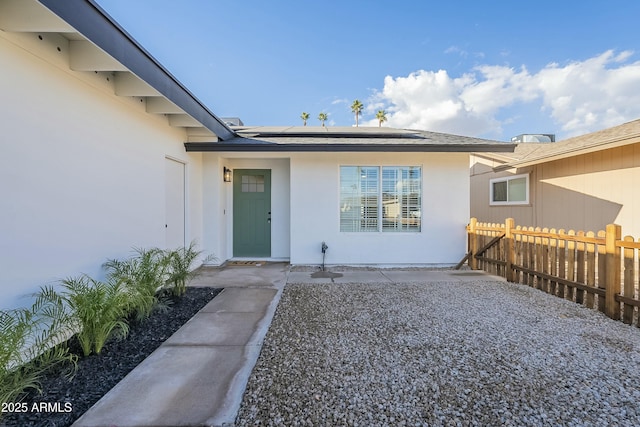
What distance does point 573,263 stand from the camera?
14.0 feet

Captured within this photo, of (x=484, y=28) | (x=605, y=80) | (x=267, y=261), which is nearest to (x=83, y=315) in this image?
(x=267, y=261)

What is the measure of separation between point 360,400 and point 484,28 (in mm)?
10756

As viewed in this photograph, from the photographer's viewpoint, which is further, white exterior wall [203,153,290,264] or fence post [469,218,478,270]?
white exterior wall [203,153,290,264]

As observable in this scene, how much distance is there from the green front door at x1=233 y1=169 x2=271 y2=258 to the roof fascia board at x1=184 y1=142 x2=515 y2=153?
1371mm

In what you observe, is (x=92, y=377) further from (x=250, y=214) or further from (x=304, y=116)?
(x=304, y=116)

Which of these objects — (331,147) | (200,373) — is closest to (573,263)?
(331,147)

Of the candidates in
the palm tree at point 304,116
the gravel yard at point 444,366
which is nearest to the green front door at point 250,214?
the gravel yard at point 444,366

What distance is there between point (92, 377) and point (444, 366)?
10.1 ft

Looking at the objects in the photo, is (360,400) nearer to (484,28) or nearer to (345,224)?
(345,224)

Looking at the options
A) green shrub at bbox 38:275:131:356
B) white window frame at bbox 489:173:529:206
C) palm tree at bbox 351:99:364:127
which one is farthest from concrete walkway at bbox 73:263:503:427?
palm tree at bbox 351:99:364:127

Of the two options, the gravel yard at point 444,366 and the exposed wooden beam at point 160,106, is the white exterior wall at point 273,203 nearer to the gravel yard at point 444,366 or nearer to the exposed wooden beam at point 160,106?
the exposed wooden beam at point 160,106

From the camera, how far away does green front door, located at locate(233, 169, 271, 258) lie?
7414mm

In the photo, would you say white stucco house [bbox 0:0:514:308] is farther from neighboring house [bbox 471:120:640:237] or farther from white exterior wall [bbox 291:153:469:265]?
neighboring house [bbox 471:120:640:237]

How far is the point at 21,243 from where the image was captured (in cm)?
255
